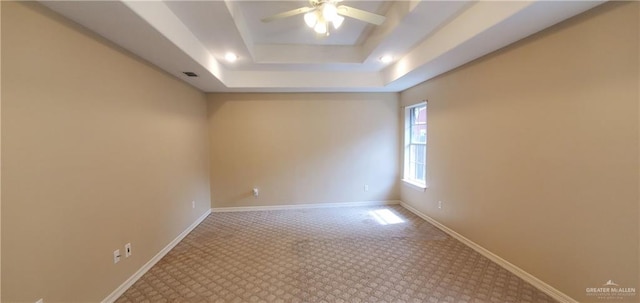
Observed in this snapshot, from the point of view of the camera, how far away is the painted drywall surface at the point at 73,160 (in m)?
1.48

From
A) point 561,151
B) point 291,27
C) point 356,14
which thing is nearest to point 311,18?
point 356,14

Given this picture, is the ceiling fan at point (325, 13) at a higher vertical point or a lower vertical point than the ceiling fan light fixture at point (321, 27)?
higher

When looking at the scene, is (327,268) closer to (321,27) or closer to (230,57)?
(321,27)

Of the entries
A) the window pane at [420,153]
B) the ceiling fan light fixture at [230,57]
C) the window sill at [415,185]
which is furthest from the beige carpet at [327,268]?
the ceiling fan light fixture at [230,57]

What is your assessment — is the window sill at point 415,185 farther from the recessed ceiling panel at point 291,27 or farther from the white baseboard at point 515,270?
the recessed ceiling panel at point 291,27

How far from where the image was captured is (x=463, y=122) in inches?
128

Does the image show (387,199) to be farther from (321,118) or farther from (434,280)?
(434,280)

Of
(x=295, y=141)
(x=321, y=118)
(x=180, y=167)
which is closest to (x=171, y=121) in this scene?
(x=180, y=167)

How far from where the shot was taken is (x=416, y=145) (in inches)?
187

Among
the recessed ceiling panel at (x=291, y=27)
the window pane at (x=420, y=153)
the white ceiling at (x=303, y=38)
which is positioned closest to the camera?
the white ceiling at (x=303, y=38)

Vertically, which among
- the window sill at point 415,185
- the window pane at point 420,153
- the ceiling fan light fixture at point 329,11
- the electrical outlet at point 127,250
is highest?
the ceiling fan light fixture at point 329,11

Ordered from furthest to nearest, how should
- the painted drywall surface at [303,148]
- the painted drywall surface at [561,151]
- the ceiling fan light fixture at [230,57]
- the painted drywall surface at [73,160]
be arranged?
the painted drywall surface at [303,148] → the ceiling fan light fixture at [230,57] → the painted drywall surface at [561,151] → the painted drywall surface at [73,160]

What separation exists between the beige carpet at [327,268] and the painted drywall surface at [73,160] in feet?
1.67

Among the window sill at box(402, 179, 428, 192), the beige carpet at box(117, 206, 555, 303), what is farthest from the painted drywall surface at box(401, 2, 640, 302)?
the window sill at box(402, 179, 428, 192)
